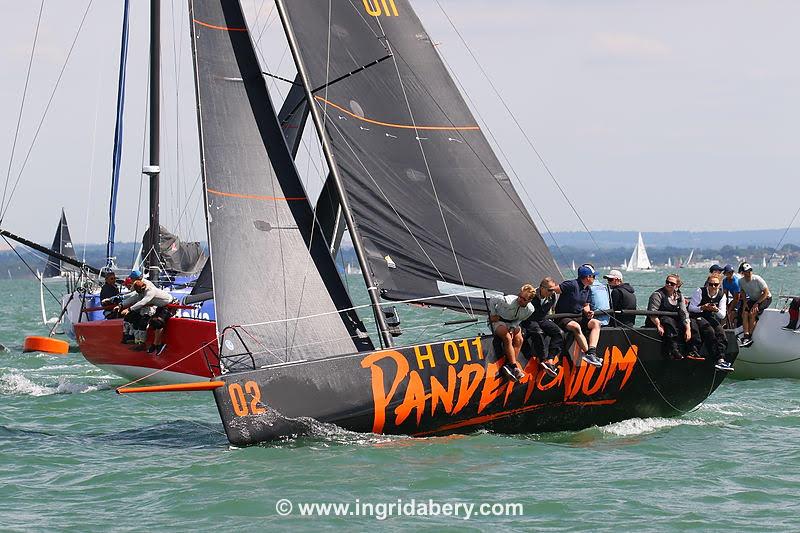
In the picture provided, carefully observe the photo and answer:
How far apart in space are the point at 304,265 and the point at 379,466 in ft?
8.44

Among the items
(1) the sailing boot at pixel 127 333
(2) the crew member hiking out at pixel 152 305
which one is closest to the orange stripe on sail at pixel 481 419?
(2) the crew member hiking out at pixel 152 305

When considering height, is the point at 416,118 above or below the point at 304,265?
above

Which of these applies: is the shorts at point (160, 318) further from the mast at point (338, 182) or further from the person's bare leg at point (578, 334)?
the person's bare leg at point (578, 334)

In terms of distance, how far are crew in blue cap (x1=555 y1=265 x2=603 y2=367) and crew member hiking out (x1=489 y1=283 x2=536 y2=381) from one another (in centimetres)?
46

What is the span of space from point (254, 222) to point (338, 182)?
102 centimetres

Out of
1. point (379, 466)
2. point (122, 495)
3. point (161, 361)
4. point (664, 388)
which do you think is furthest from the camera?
point (161, 361)

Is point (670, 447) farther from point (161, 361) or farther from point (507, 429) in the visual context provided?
point (161, 361)

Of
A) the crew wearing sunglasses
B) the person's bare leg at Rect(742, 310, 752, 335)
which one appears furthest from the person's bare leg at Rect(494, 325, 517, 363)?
the person's bare leg at Rect(742, 310, 752, 335)

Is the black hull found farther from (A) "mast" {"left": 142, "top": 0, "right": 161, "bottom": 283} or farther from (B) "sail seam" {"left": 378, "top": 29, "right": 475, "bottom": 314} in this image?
(A) "mast" {"left": 142, "top": 0, "right": 161, "bottom": 283}

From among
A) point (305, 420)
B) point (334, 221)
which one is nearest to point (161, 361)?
point (334, 221)

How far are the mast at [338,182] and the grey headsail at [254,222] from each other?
31cm

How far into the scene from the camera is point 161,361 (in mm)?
16578

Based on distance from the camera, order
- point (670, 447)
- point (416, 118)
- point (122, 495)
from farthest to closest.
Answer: point (416, 118) → point (670, 447) → point (122, 495)

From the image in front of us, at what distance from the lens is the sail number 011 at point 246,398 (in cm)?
1048
